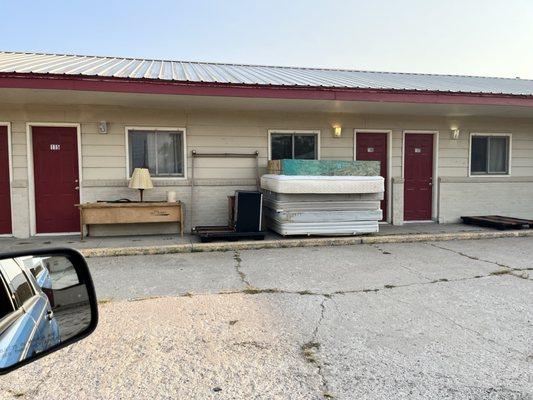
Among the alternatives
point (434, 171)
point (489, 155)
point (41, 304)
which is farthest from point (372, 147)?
point (41, 304)

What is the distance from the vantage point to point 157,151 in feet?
27.4

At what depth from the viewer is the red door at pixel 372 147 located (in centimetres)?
934

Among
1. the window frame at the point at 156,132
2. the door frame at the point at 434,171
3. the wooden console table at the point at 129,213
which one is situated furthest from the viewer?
the door frame at the point at 434,171

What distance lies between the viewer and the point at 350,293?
4.61 meters

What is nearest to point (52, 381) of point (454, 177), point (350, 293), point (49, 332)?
point (49, 332)

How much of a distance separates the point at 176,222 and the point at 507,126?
27.0ft

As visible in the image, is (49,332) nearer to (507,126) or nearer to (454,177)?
(454,177)

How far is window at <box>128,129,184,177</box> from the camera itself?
27.1 feet

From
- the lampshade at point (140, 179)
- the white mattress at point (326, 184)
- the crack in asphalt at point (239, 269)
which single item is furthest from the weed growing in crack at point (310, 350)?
the lampshade at point (140, 179)

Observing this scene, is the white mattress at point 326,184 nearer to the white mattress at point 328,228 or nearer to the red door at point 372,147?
the white mattress at point 328,228

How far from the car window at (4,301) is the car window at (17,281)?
25 millimetres

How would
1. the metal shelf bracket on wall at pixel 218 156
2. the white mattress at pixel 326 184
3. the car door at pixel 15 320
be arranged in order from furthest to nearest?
the metal shelf bracket on wall at pixel 218 156
the white mattress at pixel 326 184
the car door at pixel 15 320

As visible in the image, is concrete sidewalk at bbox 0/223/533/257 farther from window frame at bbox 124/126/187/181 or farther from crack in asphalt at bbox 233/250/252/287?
window frame at bbox 124/126/187/181

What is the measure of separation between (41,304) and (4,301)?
16 centimetres
